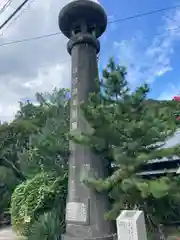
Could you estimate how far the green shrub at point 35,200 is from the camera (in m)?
6.13

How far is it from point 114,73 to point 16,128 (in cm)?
838

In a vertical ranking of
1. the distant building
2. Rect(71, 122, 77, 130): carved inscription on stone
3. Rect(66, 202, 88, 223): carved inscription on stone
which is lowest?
Rect(66, 202, 88, 223): carved inscription on stone

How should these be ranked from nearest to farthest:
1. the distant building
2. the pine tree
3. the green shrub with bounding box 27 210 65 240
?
the pine tree
the green shrub with bounding box 27 210 65 240
the distant building

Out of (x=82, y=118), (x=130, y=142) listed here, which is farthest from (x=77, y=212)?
(x=82, y=118)

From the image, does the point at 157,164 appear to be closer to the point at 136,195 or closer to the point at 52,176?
the point at 136,195

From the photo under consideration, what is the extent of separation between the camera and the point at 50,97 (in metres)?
14.7

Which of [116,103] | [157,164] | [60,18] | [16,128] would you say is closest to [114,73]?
[116,103]

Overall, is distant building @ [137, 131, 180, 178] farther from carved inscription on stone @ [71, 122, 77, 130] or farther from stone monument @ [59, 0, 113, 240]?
carved inscription on stone @ [71, 122, 77, 130]

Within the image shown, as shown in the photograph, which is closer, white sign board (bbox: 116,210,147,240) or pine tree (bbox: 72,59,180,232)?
white sign board (bbox: 116,210,147,240)

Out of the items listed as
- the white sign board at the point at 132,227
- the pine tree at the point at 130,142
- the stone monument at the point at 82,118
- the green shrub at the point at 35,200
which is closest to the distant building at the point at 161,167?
the pine tree at the point at 130,142

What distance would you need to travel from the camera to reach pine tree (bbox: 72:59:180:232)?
484 cm

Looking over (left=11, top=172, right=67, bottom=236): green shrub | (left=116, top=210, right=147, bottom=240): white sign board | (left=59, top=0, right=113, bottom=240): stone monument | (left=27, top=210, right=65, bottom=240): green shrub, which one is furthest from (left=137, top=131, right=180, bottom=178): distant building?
(left=116, top=210, right=147, bottom=240): white sign board

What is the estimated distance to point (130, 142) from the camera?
509 cm

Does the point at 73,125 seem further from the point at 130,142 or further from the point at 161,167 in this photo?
the point at 161,167
